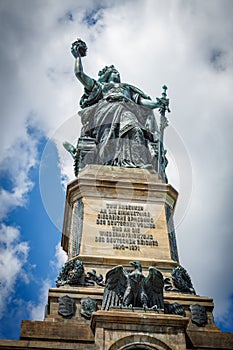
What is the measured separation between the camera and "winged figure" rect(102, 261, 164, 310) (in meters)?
12.6

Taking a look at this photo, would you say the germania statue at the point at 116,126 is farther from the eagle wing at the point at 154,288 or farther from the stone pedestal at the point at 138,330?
the stone pedestal at the point at 138,330

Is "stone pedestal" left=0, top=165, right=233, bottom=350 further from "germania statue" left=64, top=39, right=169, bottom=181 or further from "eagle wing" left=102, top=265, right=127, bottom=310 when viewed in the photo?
"germania statue" left=64, top=39, right=169, bottom=181

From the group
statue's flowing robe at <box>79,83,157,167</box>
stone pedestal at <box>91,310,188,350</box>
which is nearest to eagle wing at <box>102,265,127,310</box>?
stone pedestal at <box>91,310,188,350</box>

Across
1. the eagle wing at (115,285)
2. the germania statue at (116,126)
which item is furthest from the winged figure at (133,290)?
the germania statue at (116,126)

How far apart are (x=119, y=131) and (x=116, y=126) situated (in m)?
0.45

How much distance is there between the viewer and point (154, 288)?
510 inches

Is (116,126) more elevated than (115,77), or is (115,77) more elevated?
(115,77)

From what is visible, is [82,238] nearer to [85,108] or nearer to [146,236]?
[146,236]

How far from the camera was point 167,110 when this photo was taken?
71.5 ft

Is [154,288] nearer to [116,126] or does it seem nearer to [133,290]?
[133,290]

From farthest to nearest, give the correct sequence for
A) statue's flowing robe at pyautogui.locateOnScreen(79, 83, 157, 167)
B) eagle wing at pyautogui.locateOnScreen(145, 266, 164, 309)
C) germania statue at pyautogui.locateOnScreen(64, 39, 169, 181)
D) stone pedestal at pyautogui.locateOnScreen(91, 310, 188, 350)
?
1. germania statue at pyautogui.locateOnScreen(64, 39, 169, 181)
2. statue's flowing robe at pyautogui.locateOnScreen(79, 83, 157, 167)
3. eagle wing at pyautogui.locateOnScreen(145, 266, 164, 309)
4. stone pedestal at pyautogui.locateOnScreen(91, 310, 188, 350)

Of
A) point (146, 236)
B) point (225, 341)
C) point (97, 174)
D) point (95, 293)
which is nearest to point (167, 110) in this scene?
point (97, 174)

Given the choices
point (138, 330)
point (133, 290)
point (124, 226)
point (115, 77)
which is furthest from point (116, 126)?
point (138, 330)

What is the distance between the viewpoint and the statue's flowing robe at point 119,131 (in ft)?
66.6
